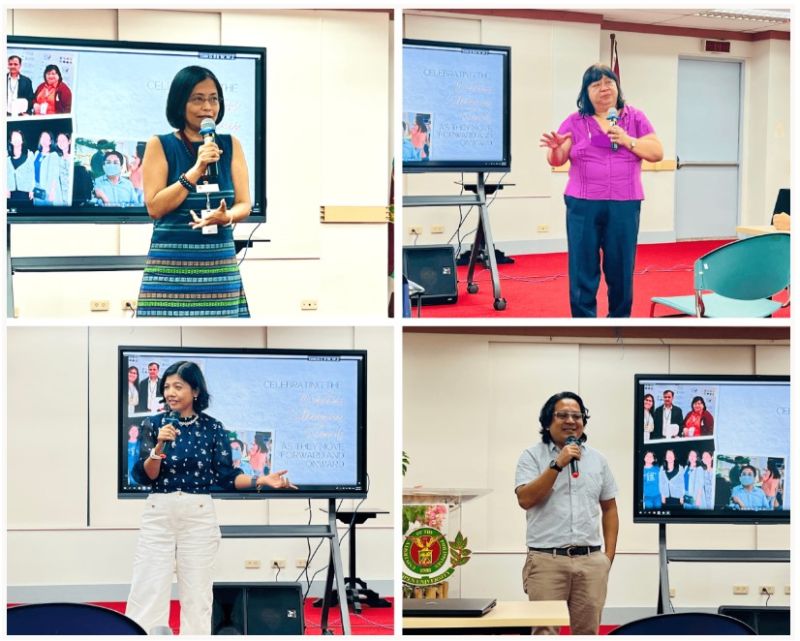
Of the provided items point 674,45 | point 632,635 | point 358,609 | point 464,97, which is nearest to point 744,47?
point 674,45

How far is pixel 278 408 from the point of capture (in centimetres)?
429

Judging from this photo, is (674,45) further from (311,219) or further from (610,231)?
(610,231)

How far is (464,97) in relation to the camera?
230 inches

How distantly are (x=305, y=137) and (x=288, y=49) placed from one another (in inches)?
23.6

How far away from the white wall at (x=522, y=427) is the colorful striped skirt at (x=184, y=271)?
3249 millimetres

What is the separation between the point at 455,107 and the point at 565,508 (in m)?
2.36

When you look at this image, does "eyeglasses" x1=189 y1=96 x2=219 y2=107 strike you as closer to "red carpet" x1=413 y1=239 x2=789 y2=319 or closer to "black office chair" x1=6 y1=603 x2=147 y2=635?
"black office chair" x1=6 y1=603 x2=147 y2=635

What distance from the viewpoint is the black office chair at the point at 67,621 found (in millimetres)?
2744

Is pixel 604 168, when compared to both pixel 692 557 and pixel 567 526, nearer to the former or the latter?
pixel 567 526

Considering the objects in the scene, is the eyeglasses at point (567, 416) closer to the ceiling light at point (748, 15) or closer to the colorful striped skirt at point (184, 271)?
the colorful striped skirt at point (184, 271)

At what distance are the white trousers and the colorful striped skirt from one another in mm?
831

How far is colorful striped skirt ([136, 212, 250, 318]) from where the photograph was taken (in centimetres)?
353

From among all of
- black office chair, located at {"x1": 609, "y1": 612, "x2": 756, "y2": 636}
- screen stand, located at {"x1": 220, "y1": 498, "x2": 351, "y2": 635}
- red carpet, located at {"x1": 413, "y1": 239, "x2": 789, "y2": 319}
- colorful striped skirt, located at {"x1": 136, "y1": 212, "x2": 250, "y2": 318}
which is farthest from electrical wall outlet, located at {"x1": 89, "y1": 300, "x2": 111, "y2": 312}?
black office chair, located at {"x1": 609, "y1": 612, "x2": 756, "y2": 636}

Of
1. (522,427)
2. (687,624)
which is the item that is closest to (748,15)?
(522,427)
